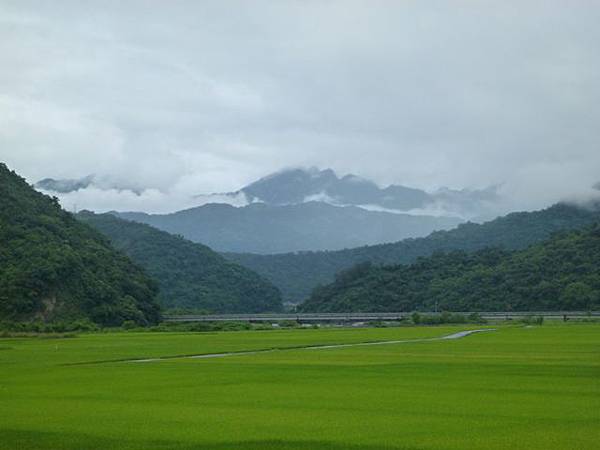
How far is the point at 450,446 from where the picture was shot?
17688 mm

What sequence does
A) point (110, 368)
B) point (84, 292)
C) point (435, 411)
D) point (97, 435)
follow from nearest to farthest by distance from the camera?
point (97, 435) < point (435, 411) < point (110, 368) < point (84, 292)

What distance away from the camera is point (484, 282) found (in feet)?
396

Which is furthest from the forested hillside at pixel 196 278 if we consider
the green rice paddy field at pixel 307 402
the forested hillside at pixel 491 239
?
the green rice paddy field at pixel 307 402

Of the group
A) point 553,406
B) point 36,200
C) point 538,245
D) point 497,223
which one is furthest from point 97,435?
point 497,223

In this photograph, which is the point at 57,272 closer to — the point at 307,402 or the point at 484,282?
the point at 484,282

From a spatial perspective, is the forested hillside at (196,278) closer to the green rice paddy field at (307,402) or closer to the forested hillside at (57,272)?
the forested hillside at (57,272)

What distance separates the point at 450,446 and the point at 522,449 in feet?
4.63

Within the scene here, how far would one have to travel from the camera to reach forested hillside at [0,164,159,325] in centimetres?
8825

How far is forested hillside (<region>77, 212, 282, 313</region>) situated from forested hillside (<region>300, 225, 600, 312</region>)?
37.0ft

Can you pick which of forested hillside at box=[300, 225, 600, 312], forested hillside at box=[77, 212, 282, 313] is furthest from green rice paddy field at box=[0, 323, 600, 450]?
forested hillside at box=[77, 212, 282, 313]

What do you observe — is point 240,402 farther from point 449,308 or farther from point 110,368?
point 449,308

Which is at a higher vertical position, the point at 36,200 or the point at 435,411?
the point at 36,200

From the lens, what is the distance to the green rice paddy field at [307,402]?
18719 millimetres

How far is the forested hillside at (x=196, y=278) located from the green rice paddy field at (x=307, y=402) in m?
97.7
